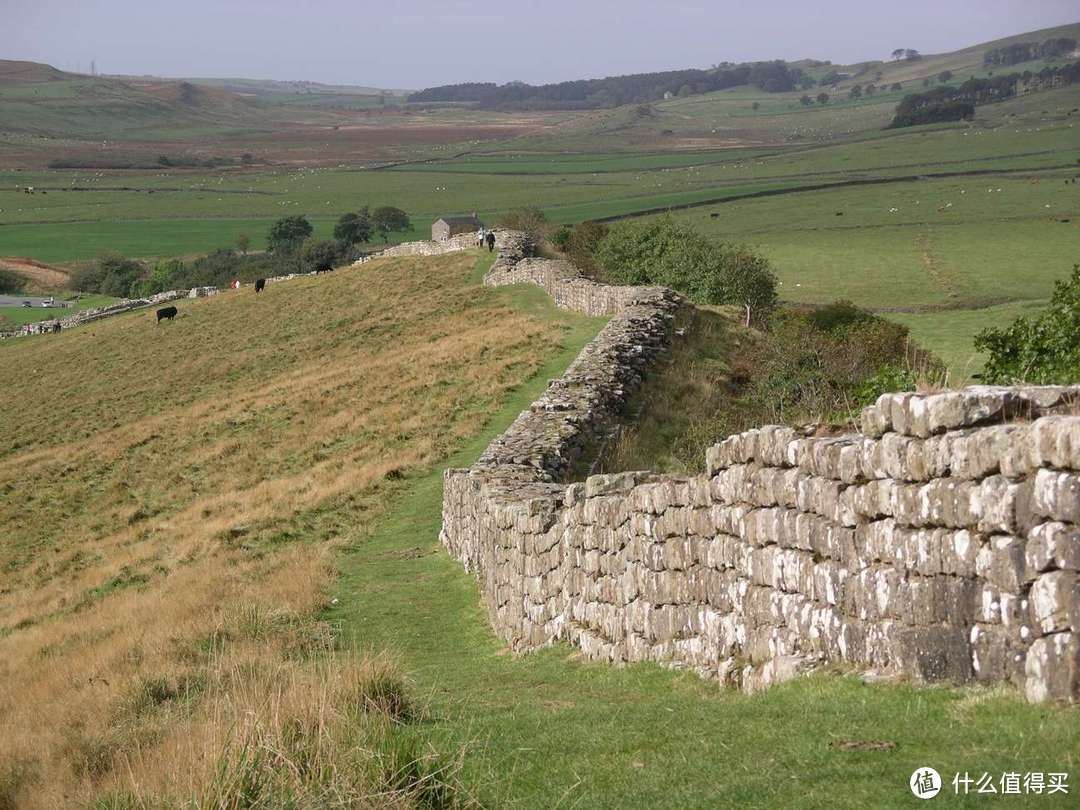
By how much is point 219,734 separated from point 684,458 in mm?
15869

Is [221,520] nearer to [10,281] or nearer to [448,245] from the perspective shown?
[448,245]

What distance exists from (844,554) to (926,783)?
2876 mm

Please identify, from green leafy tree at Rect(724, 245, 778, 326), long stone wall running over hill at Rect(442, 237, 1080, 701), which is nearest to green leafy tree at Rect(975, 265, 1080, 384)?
long stone wall running over hill at Rect(442, 237, 1080, 701)

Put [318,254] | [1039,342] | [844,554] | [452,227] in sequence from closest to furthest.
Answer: [844,554] → [1039,342] → [452,227] → [318,254]

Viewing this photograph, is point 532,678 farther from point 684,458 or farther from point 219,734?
point 684,458

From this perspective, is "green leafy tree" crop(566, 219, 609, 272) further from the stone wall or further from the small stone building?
the small stone building

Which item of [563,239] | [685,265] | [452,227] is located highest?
[685,265]

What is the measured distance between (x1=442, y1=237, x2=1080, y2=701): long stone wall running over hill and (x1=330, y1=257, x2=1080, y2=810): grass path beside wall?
0.35 m

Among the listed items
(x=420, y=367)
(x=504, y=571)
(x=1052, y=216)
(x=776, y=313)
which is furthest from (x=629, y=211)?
(x=504, y=571)

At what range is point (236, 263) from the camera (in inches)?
5418

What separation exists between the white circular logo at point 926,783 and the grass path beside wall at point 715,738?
0.16ft

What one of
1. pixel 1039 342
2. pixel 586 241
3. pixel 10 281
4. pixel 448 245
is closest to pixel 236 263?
pixel 10 281

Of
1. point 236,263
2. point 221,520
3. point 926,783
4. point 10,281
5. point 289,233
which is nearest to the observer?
point 926,783

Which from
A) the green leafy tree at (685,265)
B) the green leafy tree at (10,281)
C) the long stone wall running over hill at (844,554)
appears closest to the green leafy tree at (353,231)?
the green leafy tree at (10,281)
